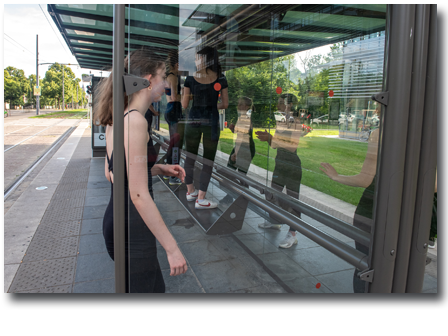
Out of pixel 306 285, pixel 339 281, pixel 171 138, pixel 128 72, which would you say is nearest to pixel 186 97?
pixel 171 138

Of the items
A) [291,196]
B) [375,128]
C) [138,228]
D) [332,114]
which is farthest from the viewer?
[291,196]

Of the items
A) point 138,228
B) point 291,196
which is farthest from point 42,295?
point 291,196

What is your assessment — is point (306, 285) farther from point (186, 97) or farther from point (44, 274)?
point (44, 274)

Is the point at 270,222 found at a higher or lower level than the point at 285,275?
higher

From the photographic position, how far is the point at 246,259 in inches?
114

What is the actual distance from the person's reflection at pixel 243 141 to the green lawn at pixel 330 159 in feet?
2.00

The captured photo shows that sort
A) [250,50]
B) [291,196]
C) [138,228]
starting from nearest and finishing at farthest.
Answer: [138,228], [291,196], [250,50]

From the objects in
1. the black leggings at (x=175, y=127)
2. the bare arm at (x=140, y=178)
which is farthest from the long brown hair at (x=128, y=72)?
the black leggings at (x=175, y=127)

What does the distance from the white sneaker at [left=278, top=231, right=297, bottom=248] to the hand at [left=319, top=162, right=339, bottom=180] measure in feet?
1.71

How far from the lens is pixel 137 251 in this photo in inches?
64.9

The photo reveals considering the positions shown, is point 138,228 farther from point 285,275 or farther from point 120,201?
point 285,275

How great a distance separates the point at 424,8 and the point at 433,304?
1.54 metres

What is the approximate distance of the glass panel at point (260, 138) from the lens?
180cm

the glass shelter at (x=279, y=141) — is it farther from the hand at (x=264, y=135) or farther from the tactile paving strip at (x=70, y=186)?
the tactile paving strip at (x=70, y=186)
